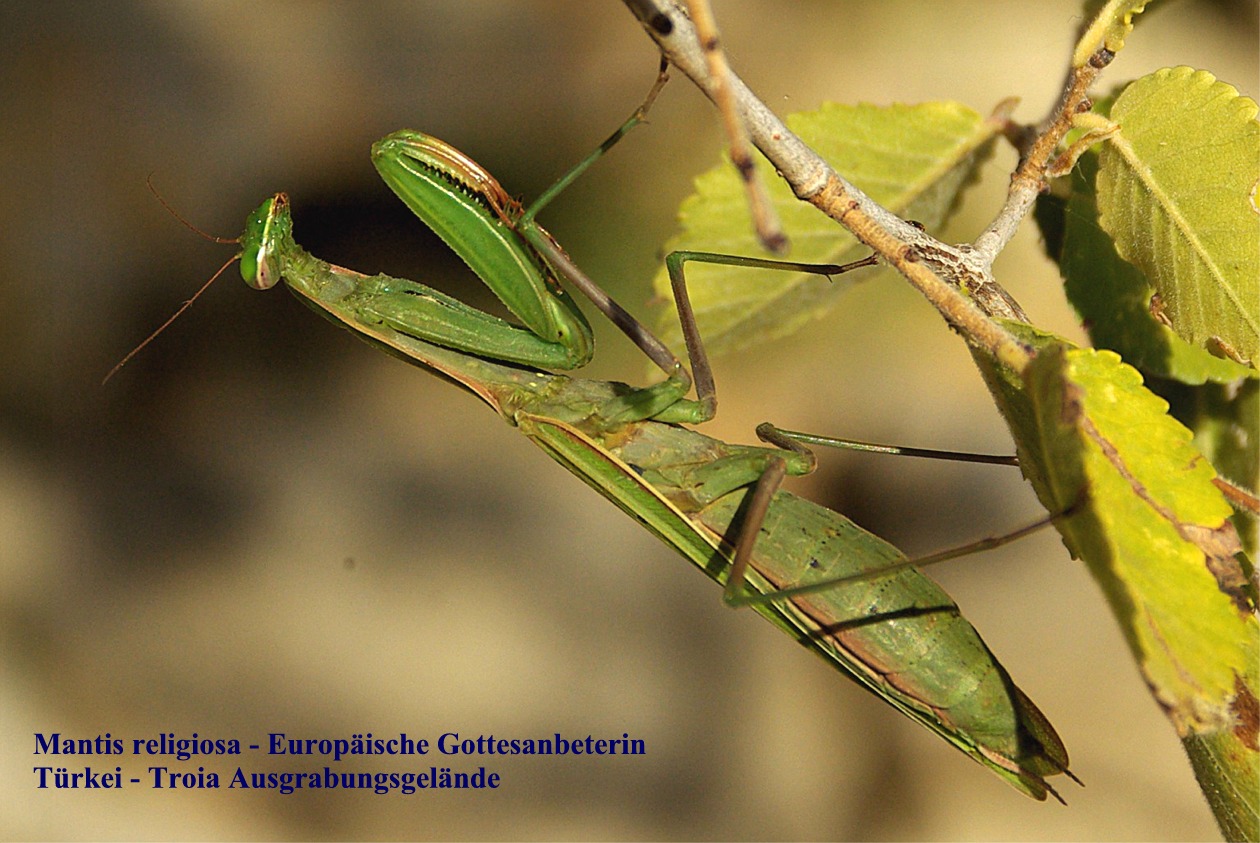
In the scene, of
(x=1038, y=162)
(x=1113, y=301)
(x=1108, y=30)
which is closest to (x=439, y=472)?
(x=1113, y=301)

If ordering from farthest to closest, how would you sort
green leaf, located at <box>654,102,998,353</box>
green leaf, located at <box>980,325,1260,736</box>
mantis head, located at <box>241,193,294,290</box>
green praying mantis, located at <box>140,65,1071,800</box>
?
1. green leaf, located at <box>654,102,998,353</box>
2. mantis head, located at <box>241,193,294,290</box>
3. green praying mantis, located at <box>140,65,1071,800</box>
4. green leaf, located at <box>980,325,1260,736</box>

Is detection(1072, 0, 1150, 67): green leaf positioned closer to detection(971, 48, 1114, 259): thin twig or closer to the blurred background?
detection(971, 48, 1114, 259): thin twig

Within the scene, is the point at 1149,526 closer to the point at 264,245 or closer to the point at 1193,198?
the point at 1193,198

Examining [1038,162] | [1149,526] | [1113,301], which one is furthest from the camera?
[1113,301]

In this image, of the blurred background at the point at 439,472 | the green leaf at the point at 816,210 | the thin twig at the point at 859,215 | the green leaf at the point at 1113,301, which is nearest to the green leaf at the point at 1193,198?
the green leaf at the point at 1113,301

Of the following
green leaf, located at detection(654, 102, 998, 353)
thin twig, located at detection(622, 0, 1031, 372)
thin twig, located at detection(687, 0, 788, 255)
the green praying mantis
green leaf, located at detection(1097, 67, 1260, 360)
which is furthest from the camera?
green leaf, located at detection(654, 102, 998, 353)

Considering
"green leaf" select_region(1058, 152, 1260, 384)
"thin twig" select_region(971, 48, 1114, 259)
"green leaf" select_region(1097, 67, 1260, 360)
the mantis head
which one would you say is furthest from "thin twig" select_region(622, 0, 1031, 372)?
the mantis head

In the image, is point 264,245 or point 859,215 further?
point 264,245
